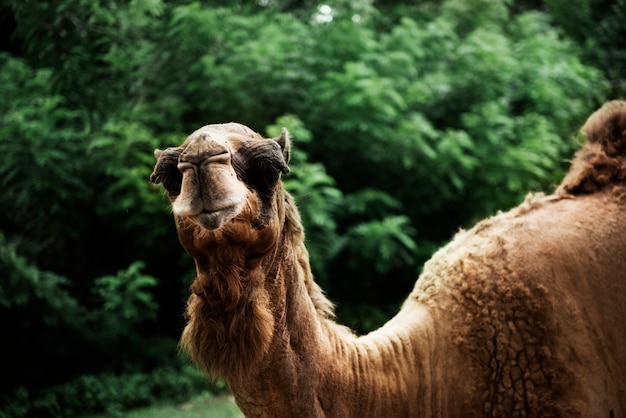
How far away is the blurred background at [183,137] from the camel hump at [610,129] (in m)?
3.96

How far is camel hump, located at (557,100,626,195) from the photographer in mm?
3371

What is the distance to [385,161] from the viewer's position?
8.41 metres

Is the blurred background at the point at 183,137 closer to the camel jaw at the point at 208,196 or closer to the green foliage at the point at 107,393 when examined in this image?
the green foliage at the point at 107,393

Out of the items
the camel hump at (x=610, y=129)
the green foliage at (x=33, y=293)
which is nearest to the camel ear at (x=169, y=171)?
the camel hump at (x=610, y=129)

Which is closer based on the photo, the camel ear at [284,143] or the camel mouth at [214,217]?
the camel mouth at [214,217]

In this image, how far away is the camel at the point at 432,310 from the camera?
2299 millimetres

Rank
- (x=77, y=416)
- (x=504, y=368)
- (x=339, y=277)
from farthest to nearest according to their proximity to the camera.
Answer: (x=339, y=277) → (x=77, y=416) → (x=504, y=368)

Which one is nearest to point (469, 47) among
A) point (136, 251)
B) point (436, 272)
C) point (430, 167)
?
point (430, 167)

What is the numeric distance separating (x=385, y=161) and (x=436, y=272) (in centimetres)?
532

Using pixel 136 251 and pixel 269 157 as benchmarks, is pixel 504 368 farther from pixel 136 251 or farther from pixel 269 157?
pixel 136 251

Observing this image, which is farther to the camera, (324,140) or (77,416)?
(324,140)

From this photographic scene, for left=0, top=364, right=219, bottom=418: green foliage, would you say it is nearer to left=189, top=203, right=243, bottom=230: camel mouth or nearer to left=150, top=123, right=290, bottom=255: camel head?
left=150, top=123, right=290, bottom=255: camel head

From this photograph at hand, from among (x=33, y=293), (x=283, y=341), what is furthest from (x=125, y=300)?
(x=283, y=341)

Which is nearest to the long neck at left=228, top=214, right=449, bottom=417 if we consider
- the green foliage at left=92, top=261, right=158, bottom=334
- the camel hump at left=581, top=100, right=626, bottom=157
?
the camel hump at left=581, top=100, right=626, bottom=157
